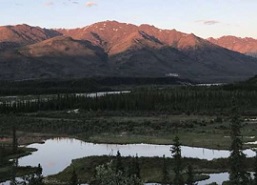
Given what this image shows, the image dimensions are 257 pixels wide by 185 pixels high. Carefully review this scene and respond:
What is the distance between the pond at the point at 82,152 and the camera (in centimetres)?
8688

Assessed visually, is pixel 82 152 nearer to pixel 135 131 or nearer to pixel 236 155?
pixel 135 131

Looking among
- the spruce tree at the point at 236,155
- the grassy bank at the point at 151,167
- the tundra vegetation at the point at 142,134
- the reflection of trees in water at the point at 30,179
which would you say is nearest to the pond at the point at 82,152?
the tundra vegetation at the point at 142,134

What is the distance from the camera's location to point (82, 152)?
97875 millimetres

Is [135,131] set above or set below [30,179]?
below

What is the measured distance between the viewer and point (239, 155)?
110 feet

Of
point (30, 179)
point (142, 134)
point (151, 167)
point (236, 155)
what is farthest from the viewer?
point (142, 134)

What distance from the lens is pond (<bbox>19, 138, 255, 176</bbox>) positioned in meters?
86.9

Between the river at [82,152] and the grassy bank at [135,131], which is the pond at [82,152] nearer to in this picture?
the river at [82,152]

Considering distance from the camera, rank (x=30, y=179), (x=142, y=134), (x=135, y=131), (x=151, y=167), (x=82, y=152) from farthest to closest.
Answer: (x=135, y=131)
(x=142, y=134)
(x=82, y=152)
(x=151, y=167)
(x=30, y=179)

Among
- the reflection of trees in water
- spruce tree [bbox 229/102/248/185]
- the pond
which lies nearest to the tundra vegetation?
spruce tree [bbox 229/102/248/185]

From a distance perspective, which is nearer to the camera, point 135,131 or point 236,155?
point 236,155

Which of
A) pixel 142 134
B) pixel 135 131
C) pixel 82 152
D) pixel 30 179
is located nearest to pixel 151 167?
pixel 30 179

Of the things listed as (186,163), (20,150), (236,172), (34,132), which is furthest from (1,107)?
(236,172)

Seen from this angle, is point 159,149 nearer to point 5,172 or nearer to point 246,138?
point 246,138
